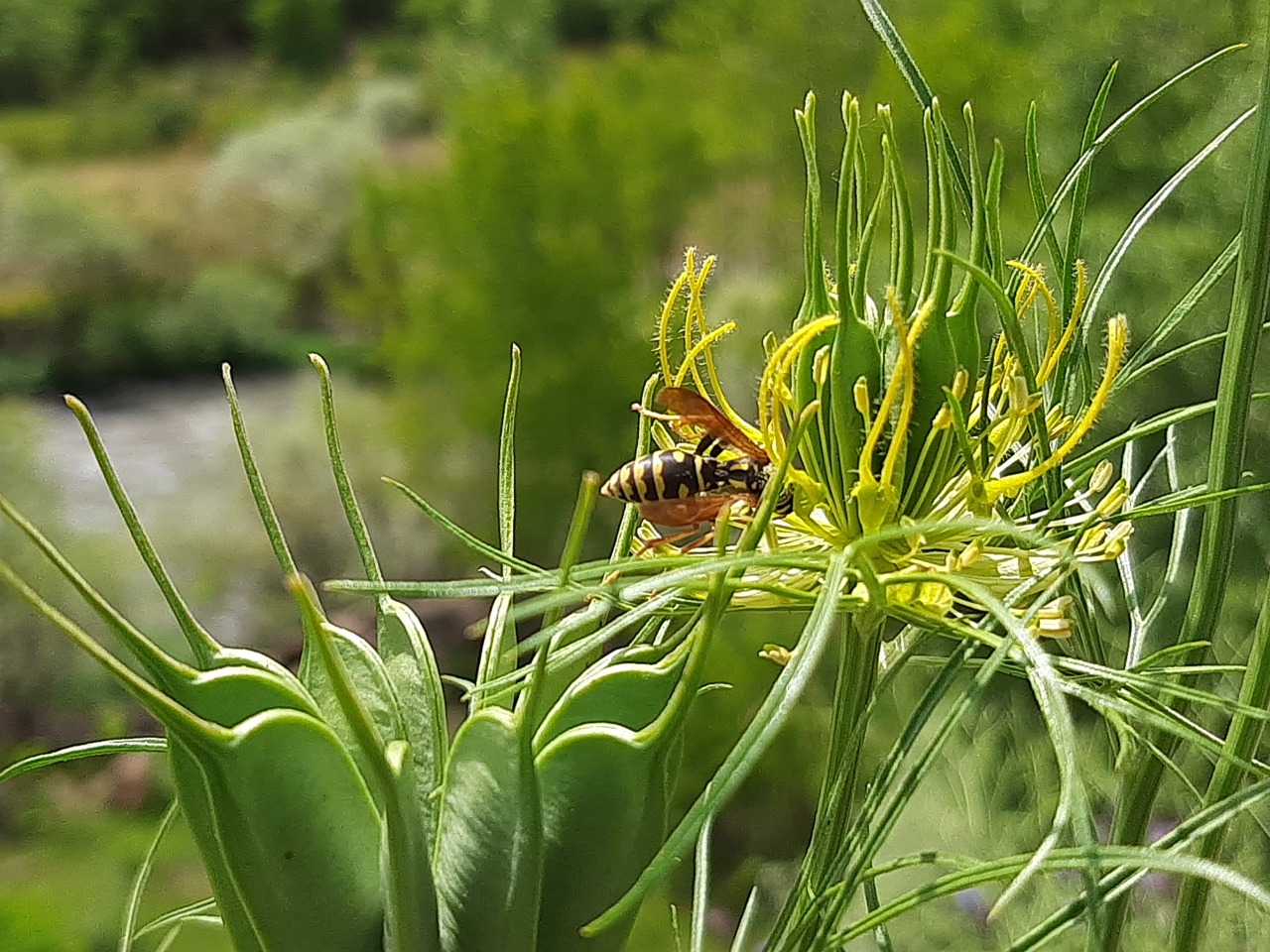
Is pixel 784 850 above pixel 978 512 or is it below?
below

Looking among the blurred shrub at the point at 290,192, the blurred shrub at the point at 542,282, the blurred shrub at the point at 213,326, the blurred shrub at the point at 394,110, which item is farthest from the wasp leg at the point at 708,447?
the blurred shrub at the point at 394,110

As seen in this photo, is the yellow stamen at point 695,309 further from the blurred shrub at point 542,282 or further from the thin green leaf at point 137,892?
the blurred shrub at point 542,282

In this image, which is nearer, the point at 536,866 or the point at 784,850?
the point at 536,866

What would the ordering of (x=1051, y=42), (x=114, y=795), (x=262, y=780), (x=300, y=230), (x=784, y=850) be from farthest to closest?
1. (x=300, y=230)
2. (x=114, y=795)
3. (x=784, y=850)
4. (x=1051, y=42)
5. (x=262, y=780)

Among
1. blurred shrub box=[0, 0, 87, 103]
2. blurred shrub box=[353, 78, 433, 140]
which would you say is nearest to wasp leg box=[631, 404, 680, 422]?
blurred shrub box=[353, 78, 433, 140]

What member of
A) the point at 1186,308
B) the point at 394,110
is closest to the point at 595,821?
the point at 1186,308

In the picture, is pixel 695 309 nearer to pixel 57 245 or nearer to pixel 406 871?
pixel 406 871

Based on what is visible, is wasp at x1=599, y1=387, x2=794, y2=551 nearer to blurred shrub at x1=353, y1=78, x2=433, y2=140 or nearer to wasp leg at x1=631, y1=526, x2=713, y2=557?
wasp leg at x1=631, y1=526, x2=713, y2=557

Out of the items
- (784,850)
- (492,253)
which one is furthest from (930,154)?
(492,253)

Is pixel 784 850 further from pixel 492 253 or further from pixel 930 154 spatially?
pixel 930 154
